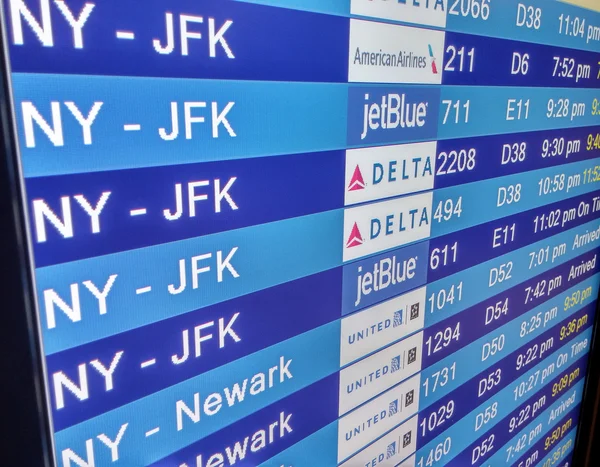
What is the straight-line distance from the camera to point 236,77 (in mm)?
630

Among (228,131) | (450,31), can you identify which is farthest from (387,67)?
(228,131)

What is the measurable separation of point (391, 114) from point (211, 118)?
308 millimetres

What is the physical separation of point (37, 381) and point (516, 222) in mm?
930

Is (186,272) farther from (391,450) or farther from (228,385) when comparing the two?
(391,450)

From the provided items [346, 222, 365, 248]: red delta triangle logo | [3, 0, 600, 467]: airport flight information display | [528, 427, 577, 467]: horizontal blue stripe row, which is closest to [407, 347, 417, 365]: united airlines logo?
[3, 0, 600, 467]: airport flight information display

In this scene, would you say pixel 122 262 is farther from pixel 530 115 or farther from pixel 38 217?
pixel 530 115

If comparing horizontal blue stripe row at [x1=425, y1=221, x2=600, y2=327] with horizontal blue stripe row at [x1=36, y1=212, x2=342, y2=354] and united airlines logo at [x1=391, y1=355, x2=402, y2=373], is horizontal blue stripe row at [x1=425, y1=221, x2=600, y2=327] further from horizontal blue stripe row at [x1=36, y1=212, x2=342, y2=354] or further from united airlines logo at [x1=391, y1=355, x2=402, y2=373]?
horizontal blue stripe row at [x1=36, y1=212, x2=342, y2=354]

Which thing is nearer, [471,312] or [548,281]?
[471,312]

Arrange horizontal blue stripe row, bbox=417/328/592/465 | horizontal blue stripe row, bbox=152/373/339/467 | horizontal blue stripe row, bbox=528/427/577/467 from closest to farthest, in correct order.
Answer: horizontal blue stripe row, bbox=152/373/339/467, horizontal blue stripe row, bbox=417/328/592/465, horizontal blue stripe row, bbox=528/427/577/467

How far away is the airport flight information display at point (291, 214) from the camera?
542mm

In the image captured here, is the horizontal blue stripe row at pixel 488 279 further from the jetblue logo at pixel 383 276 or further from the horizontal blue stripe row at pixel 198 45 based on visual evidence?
the horizontal blue stripe row at pixel 198 45

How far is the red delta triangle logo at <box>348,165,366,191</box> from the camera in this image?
0.79 meters

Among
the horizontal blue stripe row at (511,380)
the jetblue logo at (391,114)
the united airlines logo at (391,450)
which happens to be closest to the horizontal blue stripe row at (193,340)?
the jetblue logo at (391,114)

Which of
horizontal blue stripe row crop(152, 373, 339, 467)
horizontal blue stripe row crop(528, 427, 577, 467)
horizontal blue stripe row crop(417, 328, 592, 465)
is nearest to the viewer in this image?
horizontal blue stripe row crop(152, 373, 339, 467)
